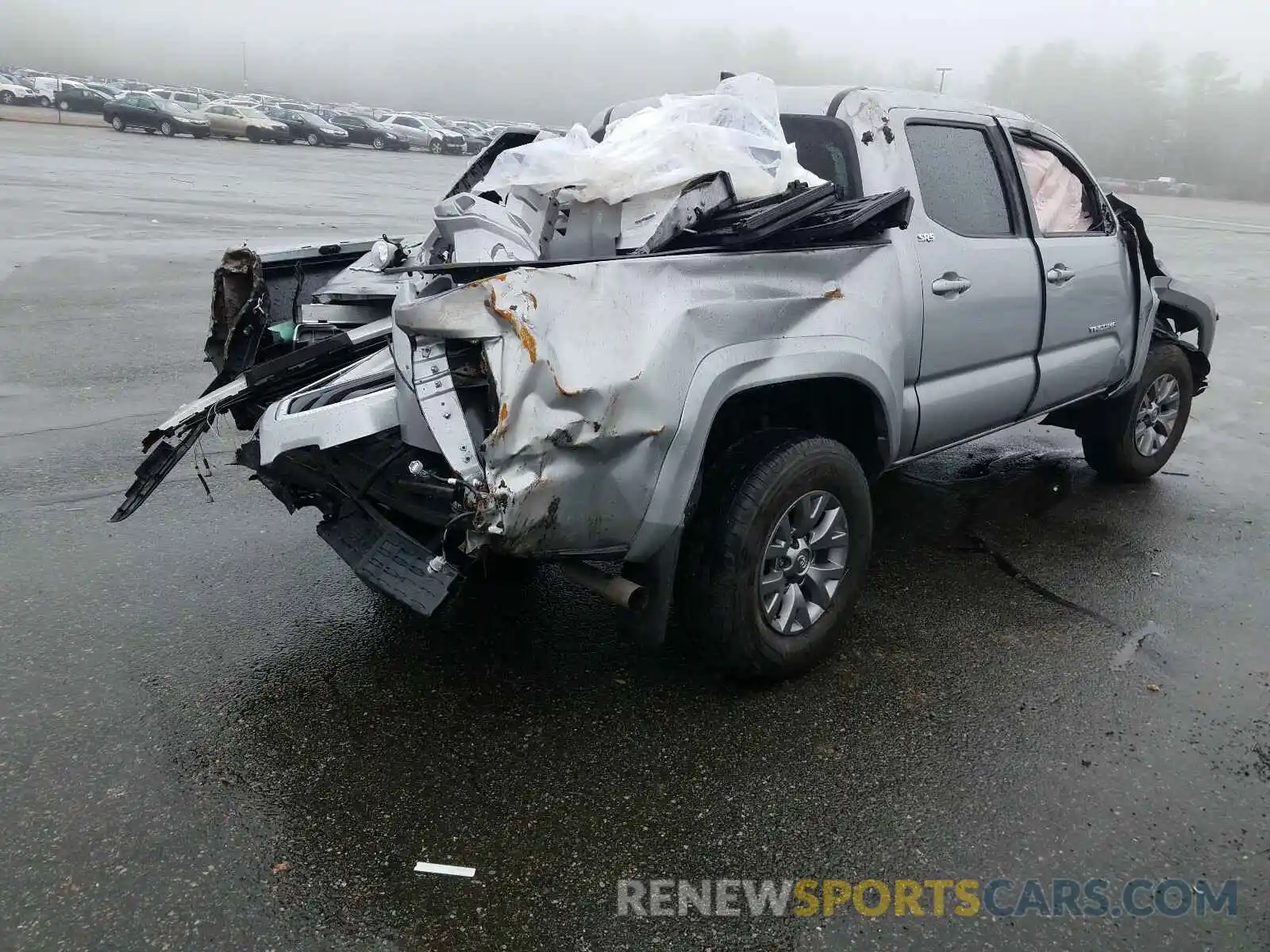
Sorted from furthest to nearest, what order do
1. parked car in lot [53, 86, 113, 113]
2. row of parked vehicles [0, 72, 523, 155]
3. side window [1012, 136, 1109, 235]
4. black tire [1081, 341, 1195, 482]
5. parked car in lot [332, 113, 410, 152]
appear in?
parked car in lot [53, 86, 113, 113], parked car in lot [332, 113, 410, 152], row of parked vehicles [0, 72, 523, 155], black tire [1081, 341, 1195, 482], side window [1012, 136, 1109, 235]

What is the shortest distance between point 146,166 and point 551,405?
79.0 ft

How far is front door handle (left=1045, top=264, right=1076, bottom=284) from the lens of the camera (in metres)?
4.55

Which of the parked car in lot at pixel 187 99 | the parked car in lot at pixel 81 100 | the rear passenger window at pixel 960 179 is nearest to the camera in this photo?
the rear passenger window at pixel 960 179

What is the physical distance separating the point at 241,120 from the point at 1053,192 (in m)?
39.2

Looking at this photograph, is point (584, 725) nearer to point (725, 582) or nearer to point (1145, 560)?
point (725, 582)

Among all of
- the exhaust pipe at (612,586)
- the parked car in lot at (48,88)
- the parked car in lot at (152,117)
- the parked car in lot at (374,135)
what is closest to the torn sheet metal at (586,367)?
the exhaust pipe at (612,586)

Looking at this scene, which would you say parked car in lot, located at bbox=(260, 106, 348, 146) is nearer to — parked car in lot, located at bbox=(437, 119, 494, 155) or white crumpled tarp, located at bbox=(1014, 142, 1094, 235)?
parked car in lot, located at bbox=(437, 119, 494, 155)

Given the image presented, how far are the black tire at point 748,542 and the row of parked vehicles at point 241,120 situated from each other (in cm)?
3626

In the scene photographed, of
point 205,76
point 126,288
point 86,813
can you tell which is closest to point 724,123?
point 86,813

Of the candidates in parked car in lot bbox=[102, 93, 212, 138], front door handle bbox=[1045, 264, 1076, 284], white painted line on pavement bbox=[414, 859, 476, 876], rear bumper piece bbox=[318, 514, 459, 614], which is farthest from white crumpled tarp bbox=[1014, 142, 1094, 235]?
parked car in lot bbox=[102, 93, 212, 138]

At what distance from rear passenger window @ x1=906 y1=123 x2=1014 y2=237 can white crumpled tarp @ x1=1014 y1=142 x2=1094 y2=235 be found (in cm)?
28

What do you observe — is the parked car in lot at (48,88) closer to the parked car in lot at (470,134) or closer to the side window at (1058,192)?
the parked car in lot at (470,134)

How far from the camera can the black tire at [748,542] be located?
3.27 m

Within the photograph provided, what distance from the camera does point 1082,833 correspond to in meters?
2.92
